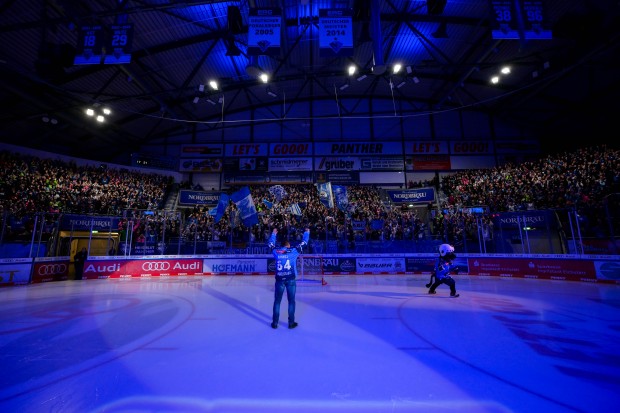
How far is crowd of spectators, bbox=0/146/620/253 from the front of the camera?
51.2 ft

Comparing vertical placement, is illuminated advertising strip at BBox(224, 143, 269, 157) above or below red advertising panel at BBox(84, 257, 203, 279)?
above

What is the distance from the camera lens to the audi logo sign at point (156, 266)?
1505 cm

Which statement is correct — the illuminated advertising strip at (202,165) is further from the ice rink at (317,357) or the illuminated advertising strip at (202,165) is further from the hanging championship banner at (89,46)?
the ice rink at (317,357)

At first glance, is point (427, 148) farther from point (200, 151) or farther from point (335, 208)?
point (200, 151)

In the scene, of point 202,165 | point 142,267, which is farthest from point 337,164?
point 142,267

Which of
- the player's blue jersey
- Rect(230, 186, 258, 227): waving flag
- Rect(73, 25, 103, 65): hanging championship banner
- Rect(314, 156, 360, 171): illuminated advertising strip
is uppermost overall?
Rect(314, 156, 360, 171): illuminated advertising strip

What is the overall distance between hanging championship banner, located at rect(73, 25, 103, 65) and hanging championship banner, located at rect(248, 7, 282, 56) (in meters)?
5.80

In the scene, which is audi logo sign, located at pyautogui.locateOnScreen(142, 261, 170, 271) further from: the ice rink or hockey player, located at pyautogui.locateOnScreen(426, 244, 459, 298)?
hockey player, located at pyautogui.locateOnScreen(426, 244, 459, 298)

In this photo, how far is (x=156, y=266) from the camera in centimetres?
1515

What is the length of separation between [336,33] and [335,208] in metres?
12.8

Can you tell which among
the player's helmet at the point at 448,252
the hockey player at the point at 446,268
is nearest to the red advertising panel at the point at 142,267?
the hockey player at the point at 446,268

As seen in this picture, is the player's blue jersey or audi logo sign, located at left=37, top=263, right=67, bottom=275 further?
audi logo sign, located at left=37, top=263, right=67, bottom=275

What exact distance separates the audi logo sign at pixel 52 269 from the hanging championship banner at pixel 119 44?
1046 centimetres

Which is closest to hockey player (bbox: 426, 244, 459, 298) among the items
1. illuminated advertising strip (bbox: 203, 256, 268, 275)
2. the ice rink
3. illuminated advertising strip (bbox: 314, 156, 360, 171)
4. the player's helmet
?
the player's helmet
